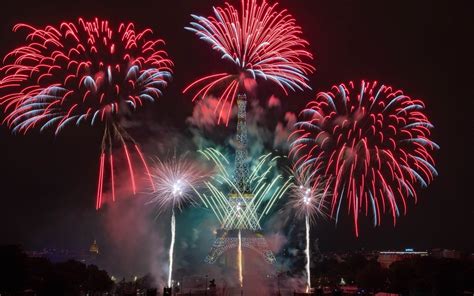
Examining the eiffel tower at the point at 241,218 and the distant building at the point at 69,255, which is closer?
the eiffel tower at the point at 241,218

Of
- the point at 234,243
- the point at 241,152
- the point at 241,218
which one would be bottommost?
the point at 234,243

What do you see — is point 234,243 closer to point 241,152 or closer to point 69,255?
point 241,152

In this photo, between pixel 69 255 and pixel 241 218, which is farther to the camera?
pixel 69 255

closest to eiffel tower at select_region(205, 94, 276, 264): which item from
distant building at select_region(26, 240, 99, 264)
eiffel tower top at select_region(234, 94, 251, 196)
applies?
eiffel tower top at select_region(234, 94, 251, 196)

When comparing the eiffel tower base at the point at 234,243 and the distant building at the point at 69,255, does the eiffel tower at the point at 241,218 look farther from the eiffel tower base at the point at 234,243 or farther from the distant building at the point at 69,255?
the distant building at the point at 69,255

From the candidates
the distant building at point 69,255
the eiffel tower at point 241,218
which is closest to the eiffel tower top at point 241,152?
the eiffel tower at point 241,218

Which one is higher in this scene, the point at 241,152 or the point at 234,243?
the point at 241,152

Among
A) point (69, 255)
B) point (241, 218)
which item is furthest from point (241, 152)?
point (69, 255)

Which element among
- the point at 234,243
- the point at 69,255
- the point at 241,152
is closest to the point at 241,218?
the point at 234,243

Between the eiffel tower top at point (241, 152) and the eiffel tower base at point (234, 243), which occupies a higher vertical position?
the eiffel tower top at point (241, 152)

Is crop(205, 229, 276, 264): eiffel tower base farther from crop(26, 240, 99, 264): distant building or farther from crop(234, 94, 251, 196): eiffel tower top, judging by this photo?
crop(26, 240, 99, 264): distant building
